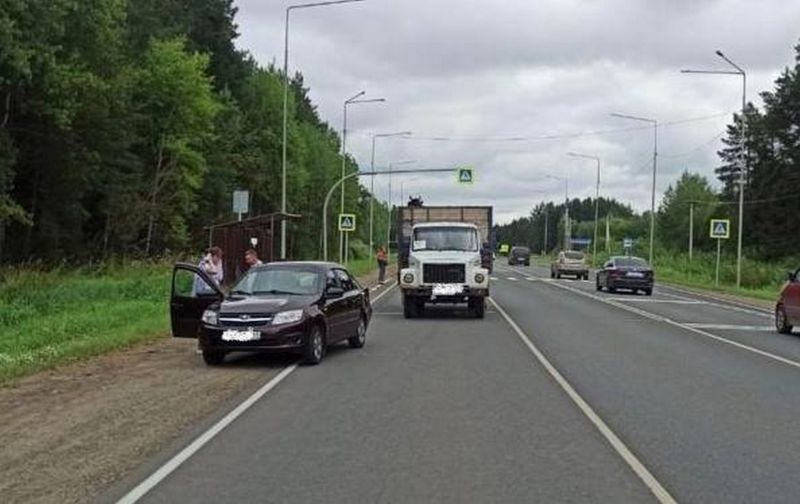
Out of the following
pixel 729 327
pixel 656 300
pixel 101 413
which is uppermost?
pixel 101 413

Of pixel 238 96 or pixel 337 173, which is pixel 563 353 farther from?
pixel 337 173

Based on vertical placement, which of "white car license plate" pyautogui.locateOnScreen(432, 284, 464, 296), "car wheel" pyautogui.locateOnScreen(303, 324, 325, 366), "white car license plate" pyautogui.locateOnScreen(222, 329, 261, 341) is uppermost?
"white car license plate" pyautogui.locateOnScreen(432, 284, 464, 296)

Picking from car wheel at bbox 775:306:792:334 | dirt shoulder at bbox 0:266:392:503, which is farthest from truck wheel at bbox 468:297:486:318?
dirt shoulder at bbox 0:266:392:503

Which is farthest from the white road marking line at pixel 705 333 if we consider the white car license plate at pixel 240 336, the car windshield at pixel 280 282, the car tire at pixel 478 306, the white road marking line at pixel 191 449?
the white road marking line at pixel 191 449

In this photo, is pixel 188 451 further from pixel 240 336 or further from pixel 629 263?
pixel 629 263

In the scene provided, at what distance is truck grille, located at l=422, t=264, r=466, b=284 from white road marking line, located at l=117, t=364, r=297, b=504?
1225cm

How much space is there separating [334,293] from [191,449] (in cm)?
783

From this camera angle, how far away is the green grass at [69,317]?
644 inches

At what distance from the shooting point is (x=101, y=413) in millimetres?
10492

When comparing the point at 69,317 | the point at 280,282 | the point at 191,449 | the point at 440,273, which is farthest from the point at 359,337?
the point at 191,449

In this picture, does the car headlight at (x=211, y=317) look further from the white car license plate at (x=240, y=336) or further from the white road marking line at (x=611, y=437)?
the white road marking line at (x=611, y=437)

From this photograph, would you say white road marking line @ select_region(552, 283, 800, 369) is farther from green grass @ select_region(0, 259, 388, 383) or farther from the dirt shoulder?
green grass @ select_region(0, 259, 388, 383)

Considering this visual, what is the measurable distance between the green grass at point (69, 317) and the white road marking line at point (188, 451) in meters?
3.87

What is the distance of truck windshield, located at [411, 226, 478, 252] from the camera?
25.7 m
